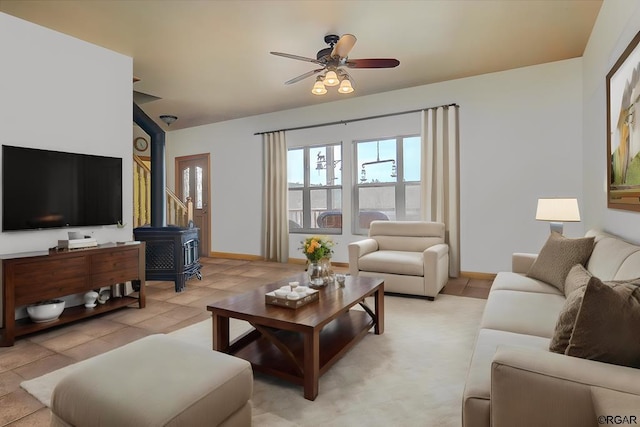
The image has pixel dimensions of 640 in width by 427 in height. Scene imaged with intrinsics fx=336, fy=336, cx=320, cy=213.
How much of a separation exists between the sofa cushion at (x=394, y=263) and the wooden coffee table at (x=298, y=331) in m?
1.12

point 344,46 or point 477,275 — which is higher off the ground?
point 344,46

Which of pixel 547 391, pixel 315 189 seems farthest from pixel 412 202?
pixel 547 391

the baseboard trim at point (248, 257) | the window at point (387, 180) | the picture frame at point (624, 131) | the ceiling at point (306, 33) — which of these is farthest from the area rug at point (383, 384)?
the ceiling at point (306, 33)

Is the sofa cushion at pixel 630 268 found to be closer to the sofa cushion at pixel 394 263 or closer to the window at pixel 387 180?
the sofa cushion at pixel 394 263

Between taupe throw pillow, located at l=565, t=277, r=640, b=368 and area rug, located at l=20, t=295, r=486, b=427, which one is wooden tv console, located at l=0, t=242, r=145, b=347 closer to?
area rug, located at l=20, t=295, r=486, b=427

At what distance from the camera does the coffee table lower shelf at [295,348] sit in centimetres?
202

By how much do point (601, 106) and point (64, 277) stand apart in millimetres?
5076

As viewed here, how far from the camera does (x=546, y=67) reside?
422 centimetres

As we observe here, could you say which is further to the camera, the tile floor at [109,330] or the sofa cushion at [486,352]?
the tile floor at [109,330]

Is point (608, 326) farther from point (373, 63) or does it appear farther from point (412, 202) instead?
point (412, 202)

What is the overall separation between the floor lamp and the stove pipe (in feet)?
15.0

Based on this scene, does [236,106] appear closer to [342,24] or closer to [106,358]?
[342,24]

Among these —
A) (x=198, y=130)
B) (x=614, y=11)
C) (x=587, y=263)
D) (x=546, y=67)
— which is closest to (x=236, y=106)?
(x=198, y=130)

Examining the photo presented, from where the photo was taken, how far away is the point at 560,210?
128 inches
